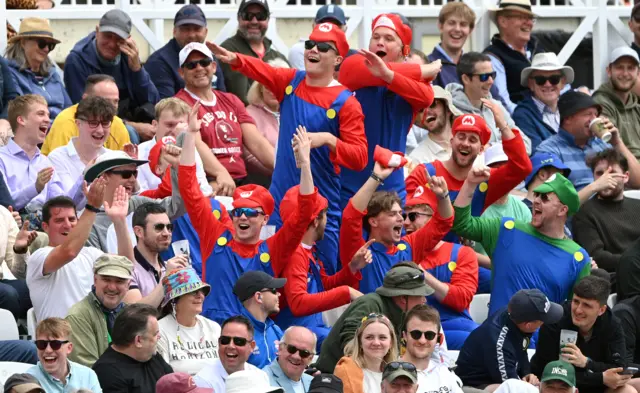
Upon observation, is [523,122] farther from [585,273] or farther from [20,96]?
[20,96]

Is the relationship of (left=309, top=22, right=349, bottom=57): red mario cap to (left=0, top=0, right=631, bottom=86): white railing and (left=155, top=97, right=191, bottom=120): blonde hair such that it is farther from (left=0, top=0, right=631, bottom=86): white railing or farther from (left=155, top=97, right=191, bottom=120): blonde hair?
(left=0, top=0, right=631, bottom=86): white railing

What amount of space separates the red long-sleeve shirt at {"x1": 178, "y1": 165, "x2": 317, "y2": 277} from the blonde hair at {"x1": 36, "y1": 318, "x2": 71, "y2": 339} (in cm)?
193

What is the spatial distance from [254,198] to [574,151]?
4.65 meters

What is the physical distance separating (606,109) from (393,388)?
7066 mm

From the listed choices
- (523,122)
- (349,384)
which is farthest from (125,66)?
(349,384)

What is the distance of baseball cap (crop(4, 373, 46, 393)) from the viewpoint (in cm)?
1020

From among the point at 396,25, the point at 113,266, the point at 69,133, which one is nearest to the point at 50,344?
the point at 113,266

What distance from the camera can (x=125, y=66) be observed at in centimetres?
1551

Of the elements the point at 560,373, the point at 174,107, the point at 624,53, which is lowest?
the point at 560,373

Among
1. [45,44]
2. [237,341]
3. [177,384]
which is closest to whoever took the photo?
[177,384]

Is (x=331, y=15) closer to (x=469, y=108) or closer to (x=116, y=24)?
(x=469, y=108)

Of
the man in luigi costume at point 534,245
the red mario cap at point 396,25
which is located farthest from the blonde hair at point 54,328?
the red mario cap at point 396,25

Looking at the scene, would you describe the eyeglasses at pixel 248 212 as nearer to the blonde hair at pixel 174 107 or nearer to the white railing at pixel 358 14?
the blonde hair at pixel 174 107

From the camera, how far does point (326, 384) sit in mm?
10836
